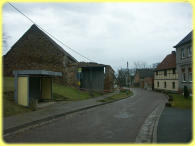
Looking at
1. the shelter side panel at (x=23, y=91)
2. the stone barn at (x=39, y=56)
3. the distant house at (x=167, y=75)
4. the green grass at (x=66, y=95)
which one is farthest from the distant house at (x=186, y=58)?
the distant house at (x=167, y=75)

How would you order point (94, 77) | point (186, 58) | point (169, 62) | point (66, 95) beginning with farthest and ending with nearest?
point (169, 62), point (94, 77), point (66, 95), point (186, 58)

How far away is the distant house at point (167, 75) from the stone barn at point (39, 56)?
758 inches

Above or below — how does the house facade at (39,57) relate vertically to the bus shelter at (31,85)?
above

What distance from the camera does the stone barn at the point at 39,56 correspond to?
3145 centimetres

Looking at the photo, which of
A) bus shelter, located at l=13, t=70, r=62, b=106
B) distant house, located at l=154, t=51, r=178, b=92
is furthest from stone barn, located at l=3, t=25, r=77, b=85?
distant house, located at l=154, t=51, r=178, b=92

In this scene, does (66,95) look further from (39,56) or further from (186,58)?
(39,56)

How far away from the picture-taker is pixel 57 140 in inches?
268

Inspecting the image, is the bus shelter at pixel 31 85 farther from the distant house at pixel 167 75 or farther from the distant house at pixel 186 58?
the distant house at pixel 167 75

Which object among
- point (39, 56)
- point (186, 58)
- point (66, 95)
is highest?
point (39, 56)

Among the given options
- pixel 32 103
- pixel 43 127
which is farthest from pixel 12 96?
pixel 43 127

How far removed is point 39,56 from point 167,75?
25.7 meters

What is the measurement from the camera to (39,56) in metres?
31.7

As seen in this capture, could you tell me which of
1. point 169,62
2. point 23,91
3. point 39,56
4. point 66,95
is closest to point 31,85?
point 23,91

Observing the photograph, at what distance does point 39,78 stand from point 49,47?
15.4m
